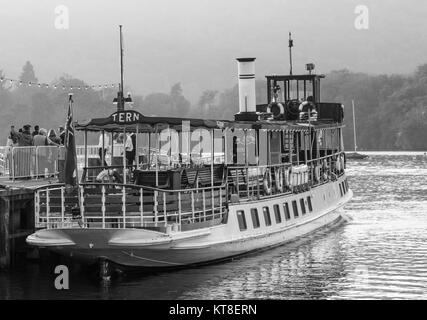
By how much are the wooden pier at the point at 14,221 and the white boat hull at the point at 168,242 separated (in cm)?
220

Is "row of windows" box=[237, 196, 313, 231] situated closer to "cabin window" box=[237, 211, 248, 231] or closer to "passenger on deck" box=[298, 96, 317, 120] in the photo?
"cabin window" box=[237, 211, 248, 231]

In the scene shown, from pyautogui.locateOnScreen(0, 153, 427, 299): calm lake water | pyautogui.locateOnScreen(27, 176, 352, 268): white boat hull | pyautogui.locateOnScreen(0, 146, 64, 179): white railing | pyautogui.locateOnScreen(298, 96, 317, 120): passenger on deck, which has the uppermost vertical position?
pyautogui.locateOnScreen(298, 96, 317, 120): passenger on deck

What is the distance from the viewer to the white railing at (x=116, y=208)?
85.1ft

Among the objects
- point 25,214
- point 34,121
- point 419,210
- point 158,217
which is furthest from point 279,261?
point 34,121

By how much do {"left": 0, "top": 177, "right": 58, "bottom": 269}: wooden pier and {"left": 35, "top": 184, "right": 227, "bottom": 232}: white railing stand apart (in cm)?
141

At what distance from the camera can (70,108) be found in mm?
25188

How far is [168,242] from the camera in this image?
26.0m

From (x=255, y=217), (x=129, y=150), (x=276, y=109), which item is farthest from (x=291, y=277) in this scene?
(x=276, y=109)

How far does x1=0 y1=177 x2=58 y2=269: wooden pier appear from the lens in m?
28.4

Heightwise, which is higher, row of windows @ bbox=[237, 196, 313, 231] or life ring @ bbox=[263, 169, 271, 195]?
life ring @ bbox=[263, 169, 271, 195]

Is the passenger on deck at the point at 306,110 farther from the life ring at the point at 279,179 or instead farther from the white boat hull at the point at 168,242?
the white boat hull at the point at 168,242

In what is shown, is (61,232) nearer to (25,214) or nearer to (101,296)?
(101,296)

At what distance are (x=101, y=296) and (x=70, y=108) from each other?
16.2ft
